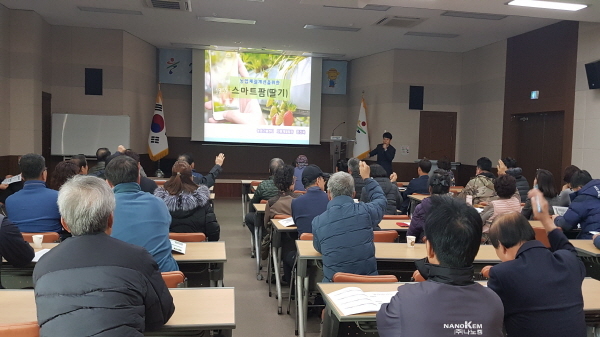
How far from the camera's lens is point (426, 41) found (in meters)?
9.70

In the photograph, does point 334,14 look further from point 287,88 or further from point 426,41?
point 287,88

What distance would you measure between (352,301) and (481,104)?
899 cm

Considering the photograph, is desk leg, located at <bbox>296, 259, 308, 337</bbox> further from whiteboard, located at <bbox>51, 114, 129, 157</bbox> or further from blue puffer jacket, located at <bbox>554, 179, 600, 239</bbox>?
whiteboard, located at <bbox>51, 114, 129, 157</bbox>

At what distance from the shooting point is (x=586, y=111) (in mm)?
7254

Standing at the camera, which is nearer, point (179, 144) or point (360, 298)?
point (360, 298)

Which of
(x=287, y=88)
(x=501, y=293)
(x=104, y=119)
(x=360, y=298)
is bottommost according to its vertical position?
(x=360, y=298)

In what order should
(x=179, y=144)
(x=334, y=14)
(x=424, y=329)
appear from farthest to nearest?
1. (x=179, y=144)
2. (x=334, y=14)
3. (x=424, y=329)

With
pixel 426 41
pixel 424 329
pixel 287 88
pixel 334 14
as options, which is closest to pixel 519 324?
pixel 424 329

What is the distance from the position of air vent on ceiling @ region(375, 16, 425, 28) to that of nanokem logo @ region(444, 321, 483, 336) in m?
7.13

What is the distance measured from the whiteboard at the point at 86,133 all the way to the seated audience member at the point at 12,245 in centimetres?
713

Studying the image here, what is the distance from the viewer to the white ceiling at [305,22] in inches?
252

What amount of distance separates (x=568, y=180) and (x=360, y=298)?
390 cm

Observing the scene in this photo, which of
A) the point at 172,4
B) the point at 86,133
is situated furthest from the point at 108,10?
the point at 86,133

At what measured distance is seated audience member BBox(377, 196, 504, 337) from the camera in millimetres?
1497
